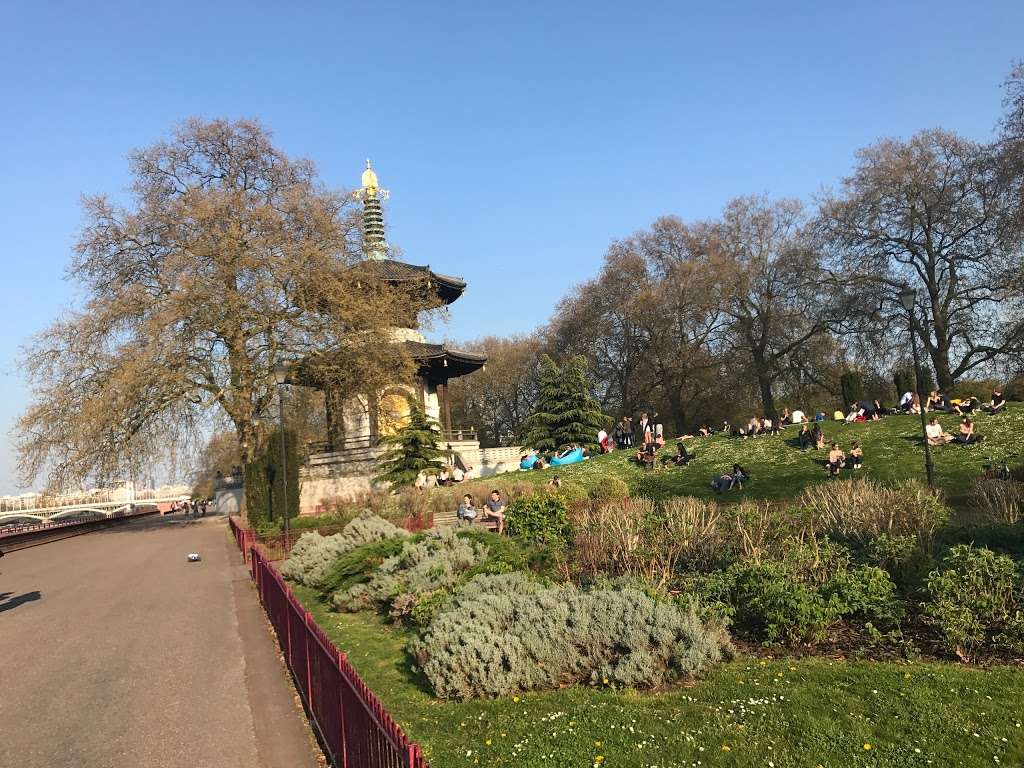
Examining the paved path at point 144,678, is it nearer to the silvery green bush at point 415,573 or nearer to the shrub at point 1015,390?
the silvery green bush at point 415,573

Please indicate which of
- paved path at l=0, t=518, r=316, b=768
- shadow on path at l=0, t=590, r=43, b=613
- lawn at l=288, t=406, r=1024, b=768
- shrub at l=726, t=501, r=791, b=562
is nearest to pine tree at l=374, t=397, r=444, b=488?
paved path at l=0, t=518, r=316, b=768

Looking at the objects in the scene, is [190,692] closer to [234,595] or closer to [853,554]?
[234,595]

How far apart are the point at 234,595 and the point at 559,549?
610cm

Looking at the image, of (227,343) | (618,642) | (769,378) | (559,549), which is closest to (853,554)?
(618,642)

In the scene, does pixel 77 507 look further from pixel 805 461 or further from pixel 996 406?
pixel 996 406

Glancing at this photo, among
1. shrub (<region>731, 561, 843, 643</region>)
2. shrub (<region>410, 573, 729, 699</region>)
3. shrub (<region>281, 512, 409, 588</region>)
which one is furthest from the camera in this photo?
shrub (<region>281, 512, 409, 588</region>)

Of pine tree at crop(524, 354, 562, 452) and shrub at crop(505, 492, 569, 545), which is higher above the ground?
pine tree at crop(524, 354, 562, 452)

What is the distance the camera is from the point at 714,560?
9609mm

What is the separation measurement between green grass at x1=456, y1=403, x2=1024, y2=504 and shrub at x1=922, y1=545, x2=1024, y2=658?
11.1 metres

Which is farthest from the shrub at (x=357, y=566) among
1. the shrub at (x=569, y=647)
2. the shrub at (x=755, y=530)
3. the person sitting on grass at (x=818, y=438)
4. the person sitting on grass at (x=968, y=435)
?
the person sitting on grass at (x=968, y=435)

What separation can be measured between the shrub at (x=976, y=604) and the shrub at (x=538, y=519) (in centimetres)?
722

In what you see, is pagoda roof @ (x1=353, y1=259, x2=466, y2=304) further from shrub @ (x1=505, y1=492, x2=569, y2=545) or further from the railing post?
the railing post

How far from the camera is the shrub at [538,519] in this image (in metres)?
13.6

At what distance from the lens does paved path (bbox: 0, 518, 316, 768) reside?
19.7ft
